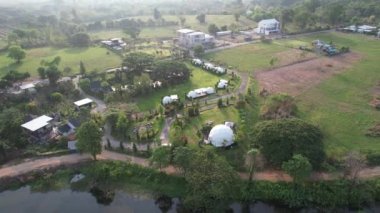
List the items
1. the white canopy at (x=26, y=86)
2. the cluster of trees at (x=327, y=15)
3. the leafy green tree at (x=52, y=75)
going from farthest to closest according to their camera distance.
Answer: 1. the cluster of trees at (x=327, y=15)
2. the leafy green tree at (x=52, y=75)
3. the white canopy at (x=26, y=86)

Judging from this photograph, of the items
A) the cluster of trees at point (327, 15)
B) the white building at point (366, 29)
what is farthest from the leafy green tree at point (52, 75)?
the white building at point (366, 29)

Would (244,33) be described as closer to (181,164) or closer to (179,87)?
(179,87)

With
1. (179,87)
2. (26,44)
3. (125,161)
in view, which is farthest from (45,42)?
(125,161)

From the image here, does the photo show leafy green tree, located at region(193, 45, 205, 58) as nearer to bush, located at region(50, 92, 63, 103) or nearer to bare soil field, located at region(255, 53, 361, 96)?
bare soil field, located at region(255, 53, 361, 96)

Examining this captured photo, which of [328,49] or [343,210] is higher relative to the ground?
[328,49]

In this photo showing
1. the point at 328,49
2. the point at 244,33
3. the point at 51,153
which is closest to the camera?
the point at 51,153

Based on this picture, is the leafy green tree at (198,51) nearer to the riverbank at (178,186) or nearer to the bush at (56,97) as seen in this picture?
the bush at (56,97)

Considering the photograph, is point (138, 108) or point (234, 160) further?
point (138, 108)
